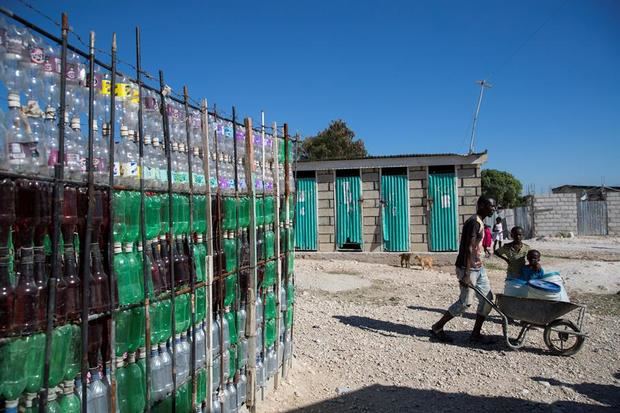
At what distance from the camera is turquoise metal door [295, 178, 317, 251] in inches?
588

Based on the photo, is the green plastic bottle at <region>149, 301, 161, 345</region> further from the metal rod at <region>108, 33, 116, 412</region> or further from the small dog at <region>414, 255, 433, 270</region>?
the small dog at <region>414, 255, 433, 270</region>

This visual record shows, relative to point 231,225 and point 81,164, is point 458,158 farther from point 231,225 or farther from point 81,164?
point 81,164

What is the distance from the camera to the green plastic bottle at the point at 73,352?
2.17 m

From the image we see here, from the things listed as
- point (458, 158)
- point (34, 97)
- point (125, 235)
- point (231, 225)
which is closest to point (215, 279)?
point (231, 225)

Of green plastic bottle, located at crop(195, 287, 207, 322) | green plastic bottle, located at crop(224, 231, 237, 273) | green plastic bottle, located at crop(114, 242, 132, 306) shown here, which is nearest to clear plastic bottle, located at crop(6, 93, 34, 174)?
green plastic bottle, located at crop(114, 242, 132, 306)

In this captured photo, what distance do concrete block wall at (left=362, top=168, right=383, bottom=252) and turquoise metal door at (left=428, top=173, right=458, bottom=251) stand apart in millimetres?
1512

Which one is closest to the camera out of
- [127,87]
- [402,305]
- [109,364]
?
[109,364]

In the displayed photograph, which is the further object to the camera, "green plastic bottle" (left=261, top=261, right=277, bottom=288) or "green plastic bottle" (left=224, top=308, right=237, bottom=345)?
"green plastic bottle" (left=261, top=261, right=277, bottom=288)

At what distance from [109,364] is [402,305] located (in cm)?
659

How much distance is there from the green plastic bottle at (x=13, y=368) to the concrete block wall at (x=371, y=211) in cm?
1289

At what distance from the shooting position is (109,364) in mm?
2426

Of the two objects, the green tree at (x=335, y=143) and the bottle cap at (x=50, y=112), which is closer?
the bottle cap at (x=50, y=112)

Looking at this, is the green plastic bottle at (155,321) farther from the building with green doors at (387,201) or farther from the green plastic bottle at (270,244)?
the building with green doors at (387,201)

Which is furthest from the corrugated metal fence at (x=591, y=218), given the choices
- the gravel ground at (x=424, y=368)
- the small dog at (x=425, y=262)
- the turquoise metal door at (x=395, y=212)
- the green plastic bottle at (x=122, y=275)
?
the green plastic bottle at (x=122, y=275)
